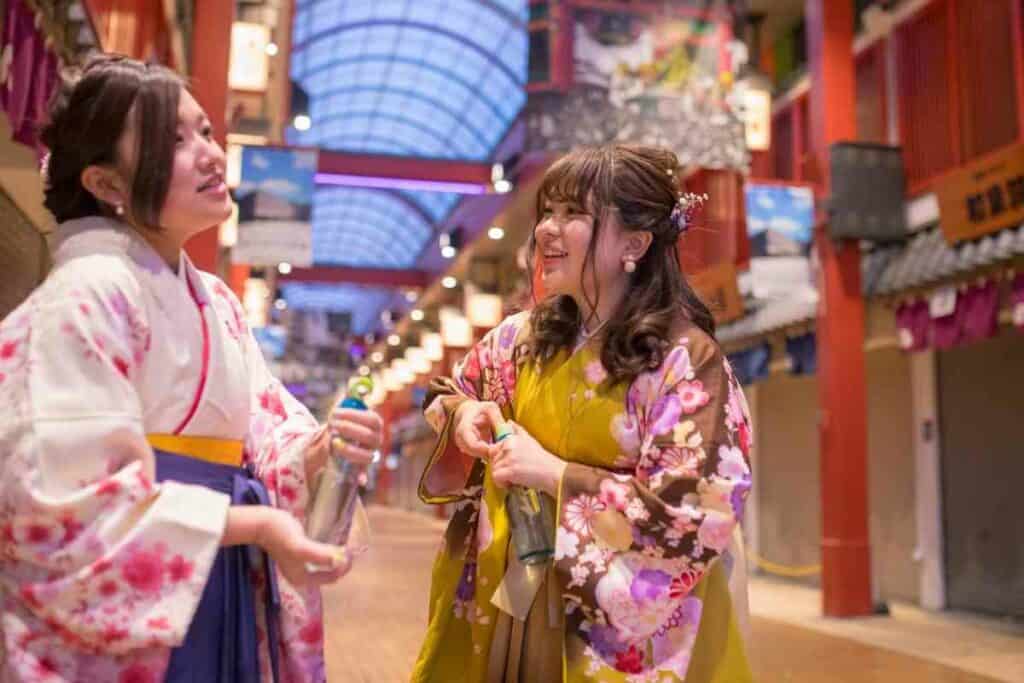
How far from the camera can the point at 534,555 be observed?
6.85ft

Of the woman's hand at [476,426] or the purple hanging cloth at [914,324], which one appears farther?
the purple hanging cloth at [914,324]

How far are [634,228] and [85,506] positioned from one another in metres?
1.31

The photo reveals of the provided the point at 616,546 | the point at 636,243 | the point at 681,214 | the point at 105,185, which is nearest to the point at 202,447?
the point at 105,185

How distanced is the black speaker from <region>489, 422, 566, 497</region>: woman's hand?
287 inches

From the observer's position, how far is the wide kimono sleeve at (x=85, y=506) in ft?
4.73

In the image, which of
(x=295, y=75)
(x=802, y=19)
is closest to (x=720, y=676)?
(x=802, y=19)

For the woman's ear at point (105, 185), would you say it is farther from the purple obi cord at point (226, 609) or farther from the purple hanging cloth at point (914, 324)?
the purple hanging cloth at point (914, 324)

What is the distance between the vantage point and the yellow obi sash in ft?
5.42

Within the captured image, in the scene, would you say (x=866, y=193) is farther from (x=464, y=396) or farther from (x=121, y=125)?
(x=121, y=125)

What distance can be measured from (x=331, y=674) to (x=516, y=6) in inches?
608

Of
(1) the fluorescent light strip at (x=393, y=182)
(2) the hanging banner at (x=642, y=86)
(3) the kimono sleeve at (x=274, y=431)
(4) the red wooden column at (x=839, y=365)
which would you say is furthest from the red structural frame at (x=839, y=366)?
(1) the fluorescent light strip at (x=393, y=182)

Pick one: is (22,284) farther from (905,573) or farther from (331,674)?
(905,573)

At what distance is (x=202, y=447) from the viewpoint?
1706 mm

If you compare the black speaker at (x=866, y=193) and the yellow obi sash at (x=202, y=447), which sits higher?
the black speaker at (x=866, y=193)
